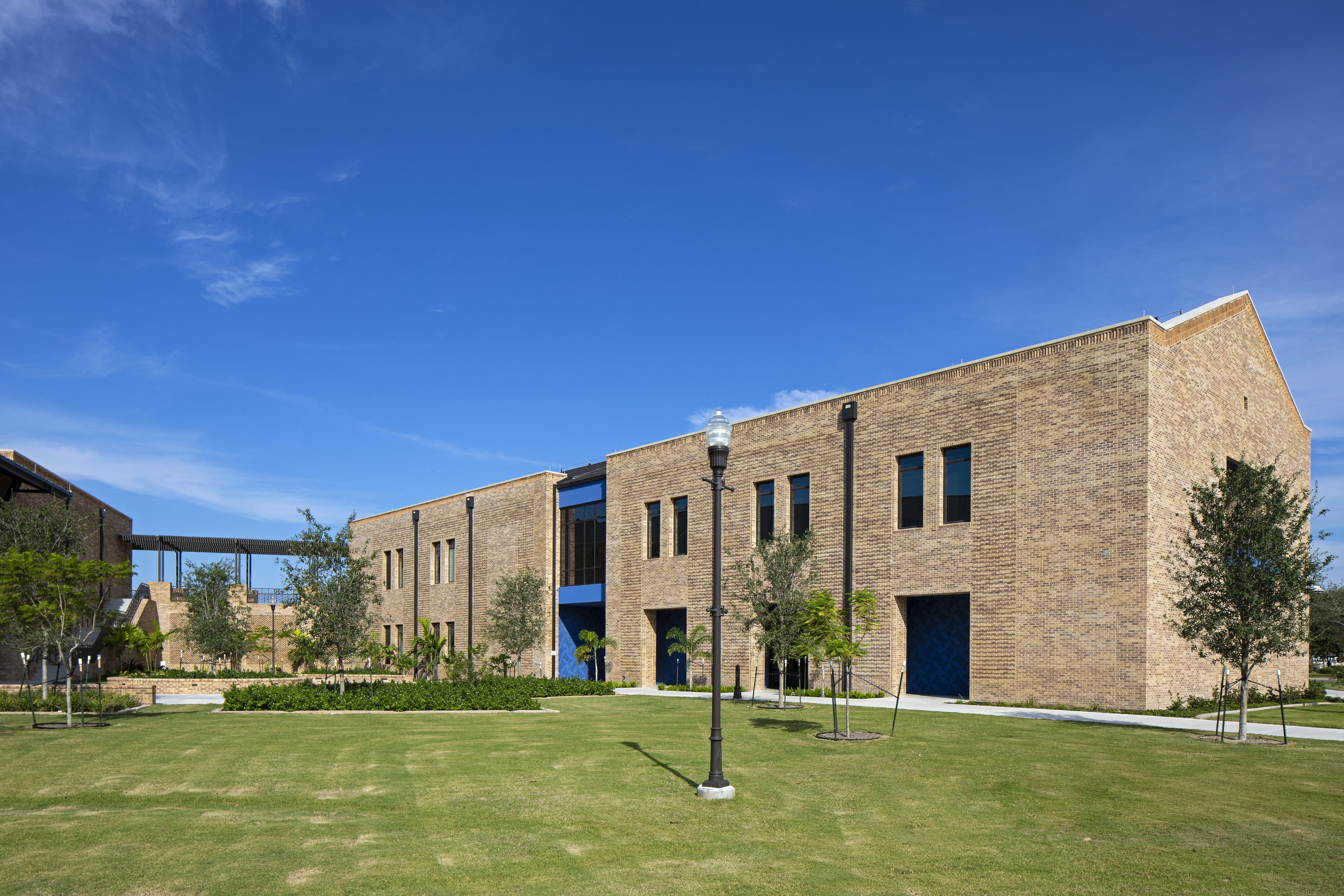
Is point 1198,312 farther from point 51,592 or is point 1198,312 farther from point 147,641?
point 147,641

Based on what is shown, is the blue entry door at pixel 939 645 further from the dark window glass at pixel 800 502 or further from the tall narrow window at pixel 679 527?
the tall narrow window at pixel 679 527

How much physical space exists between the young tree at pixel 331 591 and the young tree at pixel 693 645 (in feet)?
35.6

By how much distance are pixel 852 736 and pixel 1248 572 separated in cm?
827

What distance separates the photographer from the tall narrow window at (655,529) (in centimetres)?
3853

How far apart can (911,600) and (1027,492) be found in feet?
19.2

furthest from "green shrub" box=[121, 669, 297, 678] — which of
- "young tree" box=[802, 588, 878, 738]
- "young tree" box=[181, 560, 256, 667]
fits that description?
"young tree" box=[802, 588, 878, 738]

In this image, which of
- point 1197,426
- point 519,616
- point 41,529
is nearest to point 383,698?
point 519,616

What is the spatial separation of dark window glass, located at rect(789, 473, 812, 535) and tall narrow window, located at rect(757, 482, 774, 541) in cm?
104

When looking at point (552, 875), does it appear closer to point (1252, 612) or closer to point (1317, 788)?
point (1317, 788)

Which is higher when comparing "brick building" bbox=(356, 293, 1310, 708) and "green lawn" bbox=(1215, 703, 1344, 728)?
"brick building" bbox=(356, 293, 1310, 708)

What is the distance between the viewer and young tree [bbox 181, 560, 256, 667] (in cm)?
4378

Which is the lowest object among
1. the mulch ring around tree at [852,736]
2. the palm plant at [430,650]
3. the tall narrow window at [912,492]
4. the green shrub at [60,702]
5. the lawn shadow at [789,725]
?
the palm plant at [430,650]

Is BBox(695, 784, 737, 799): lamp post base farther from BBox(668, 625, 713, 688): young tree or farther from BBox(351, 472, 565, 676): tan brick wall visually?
BBox(351, 472, 565, 676): tan brick wall

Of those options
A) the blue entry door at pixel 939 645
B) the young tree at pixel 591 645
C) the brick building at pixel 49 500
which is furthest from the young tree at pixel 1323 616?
the brick building at pixel 49 500
